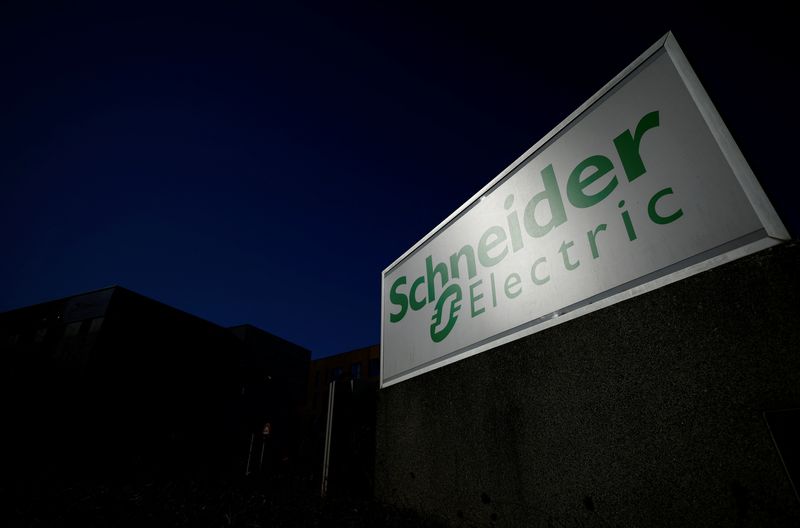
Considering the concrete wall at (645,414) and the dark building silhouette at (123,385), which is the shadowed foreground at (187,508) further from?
the dark building silhouette at (123,385)

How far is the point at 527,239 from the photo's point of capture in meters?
2.81

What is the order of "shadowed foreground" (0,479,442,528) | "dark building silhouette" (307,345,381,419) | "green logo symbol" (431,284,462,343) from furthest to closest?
"dark building silhouette" (307,345,381,419) < "green logo symbol" (431,284,462,343) < "shadowed foreground" (0,479,442,528)

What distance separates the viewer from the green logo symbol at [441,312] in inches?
133

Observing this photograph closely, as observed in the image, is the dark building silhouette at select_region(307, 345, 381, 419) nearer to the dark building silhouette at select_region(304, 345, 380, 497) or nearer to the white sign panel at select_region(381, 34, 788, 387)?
the dark building silhouette at select_region(304, 345, 380, 497)

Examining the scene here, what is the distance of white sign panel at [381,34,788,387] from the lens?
1.80m

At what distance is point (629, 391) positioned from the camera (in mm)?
1854

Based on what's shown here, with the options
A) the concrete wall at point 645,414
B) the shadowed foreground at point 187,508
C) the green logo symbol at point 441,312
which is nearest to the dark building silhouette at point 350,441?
the shadowed foreground at point 187,508

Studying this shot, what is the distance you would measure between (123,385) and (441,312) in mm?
20364

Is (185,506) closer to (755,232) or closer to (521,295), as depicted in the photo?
(521,295)

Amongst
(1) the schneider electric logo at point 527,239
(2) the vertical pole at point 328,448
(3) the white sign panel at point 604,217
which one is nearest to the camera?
(3) the white sign panel at point 604,217

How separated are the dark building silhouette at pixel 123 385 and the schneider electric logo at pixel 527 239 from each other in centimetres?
1075

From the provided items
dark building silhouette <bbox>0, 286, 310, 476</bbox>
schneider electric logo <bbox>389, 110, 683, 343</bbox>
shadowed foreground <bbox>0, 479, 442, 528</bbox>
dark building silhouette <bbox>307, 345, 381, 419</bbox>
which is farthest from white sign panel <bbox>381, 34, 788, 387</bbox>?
dark building silhouette <bbox>307, 345, 381, 419</bbox>

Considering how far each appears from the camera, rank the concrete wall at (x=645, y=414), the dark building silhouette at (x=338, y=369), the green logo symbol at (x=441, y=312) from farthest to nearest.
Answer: the dark building silhouette at (x=338, y=369) → the green logo symbol at (x=441, y=312) → the concrete wall at (x=645, y=414)

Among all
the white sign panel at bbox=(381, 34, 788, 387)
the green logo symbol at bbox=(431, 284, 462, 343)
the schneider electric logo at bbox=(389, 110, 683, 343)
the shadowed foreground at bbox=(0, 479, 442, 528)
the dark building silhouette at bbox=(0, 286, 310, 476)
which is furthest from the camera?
the dark building silhouette at bbox=(0, 286, 310, 476)
